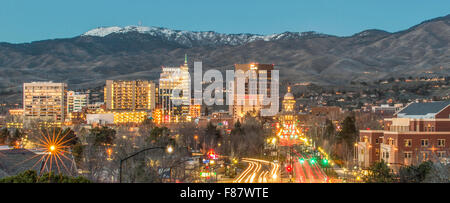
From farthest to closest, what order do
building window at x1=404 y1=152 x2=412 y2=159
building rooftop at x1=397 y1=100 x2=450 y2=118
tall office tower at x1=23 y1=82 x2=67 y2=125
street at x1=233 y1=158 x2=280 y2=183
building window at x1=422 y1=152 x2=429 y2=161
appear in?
tall office tower at x1=23 y1=82 x2=67 y2=125 < building rooftop at x1=397 y1=100 x2=450 y2=118 < building window at x1=404 y1=152 x2=412 y2=159 < street at x1=233 y1=158 x2=280 y2=183 < building window at x1=422 y1=152 x2=429 y2=161

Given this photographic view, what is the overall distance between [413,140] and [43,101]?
537ft

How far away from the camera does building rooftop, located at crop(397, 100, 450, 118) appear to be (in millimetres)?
58819

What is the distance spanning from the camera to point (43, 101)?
638 feet

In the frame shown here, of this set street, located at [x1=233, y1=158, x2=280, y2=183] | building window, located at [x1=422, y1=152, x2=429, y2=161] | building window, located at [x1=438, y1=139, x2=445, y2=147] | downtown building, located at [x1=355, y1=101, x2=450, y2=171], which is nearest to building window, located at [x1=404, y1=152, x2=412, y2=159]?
downtown building, located at [x1=355, y1=101, x2=450, y2=171]

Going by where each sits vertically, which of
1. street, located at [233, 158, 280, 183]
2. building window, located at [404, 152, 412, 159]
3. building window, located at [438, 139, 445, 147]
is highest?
building window, located at [438, 139, 445, 147]

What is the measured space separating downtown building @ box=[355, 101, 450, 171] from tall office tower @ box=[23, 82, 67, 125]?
152071mm

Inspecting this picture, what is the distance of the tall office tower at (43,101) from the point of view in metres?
193

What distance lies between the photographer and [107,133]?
3137 inches

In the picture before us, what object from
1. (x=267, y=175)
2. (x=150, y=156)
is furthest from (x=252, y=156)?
(x=150, y=156)

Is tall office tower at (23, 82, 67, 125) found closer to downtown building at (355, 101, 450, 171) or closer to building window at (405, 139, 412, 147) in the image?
downtown building at (355, 101, 450, 171)

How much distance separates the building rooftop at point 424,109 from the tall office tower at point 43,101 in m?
150

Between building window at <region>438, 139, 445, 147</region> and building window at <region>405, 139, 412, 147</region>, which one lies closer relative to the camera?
building window at <region>405, 139, 412, 147</region>

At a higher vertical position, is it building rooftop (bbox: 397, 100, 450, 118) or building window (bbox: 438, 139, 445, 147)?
building rooftop (bbox: 397, 100, 450, 118)
